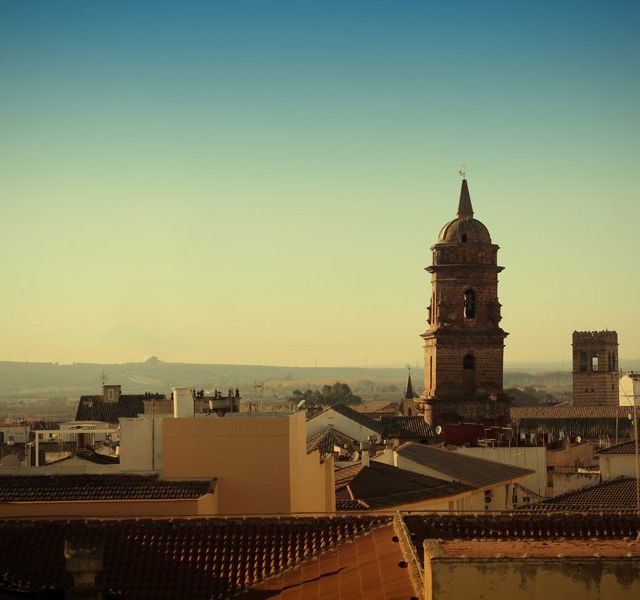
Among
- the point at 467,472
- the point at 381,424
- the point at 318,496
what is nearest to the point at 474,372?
the point at 381,424

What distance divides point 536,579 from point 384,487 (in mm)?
19723

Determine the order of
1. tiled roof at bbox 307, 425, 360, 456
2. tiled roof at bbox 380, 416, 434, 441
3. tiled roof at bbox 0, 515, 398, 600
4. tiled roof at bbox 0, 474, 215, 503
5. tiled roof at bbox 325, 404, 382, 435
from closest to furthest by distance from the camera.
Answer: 1. tiled roof at bbox 0, 515, 398, 600
2. tiled roof at bbox 0, 474, 215, 503
3. tiled roof at bbox 307, 425, 360, 456
4. tiled roof at bbox 380, 416, 434, 441
5. tiled roof at bbox 325, 404, 382, 435

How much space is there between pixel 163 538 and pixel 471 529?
4347 millimetres

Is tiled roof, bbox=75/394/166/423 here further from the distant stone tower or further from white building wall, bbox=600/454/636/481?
the distant stone tower

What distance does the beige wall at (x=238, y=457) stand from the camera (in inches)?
953

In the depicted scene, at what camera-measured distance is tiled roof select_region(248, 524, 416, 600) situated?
15.7 meters

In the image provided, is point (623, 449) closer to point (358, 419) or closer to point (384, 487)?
point (384, 487)

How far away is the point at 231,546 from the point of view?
63.7 feet

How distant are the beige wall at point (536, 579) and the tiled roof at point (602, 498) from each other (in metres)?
23.4

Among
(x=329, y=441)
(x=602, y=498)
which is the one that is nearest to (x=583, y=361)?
(x=329, y=441)

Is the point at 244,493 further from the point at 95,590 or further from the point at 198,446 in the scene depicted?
the point at 95,590

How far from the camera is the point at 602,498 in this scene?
126 ft

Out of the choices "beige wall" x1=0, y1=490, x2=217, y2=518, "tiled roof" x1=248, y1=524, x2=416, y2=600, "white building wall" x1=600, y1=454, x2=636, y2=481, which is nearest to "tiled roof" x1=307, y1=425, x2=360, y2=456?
"white building wall" x1=600, y1=454, x2=636, y2=481

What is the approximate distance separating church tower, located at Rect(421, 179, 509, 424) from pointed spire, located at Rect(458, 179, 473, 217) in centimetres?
184
